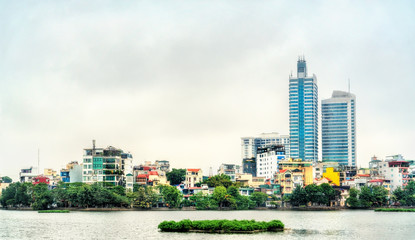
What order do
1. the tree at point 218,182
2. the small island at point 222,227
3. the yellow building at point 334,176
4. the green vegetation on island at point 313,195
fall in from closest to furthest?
1. the small island at point 222,227
2. the green vegetation on island at point 313,195
3. the tree at point 218,182
4. the yellow building at point 334,176

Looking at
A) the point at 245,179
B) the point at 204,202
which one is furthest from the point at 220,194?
the point at 245,179

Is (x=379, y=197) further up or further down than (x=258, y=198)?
further up

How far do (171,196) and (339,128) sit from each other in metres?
101

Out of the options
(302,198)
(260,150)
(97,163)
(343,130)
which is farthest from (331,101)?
(97,163)

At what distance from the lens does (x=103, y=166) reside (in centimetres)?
10506

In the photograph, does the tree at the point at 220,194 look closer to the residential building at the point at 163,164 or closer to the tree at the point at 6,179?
the residential building at the point at 163,164

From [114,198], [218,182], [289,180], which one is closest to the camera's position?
[114,198]

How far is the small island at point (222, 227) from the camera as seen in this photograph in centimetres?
4797

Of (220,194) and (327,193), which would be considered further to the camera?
(327,193)

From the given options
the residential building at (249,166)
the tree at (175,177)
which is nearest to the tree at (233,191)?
the tree at (175,177)

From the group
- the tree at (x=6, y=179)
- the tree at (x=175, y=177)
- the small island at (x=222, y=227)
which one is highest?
the tree at (x=175, y=177)

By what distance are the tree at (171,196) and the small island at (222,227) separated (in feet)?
157

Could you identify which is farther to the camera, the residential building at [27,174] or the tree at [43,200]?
the residential building at [27,174]

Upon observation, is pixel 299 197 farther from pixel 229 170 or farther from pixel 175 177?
pixel 175 177
